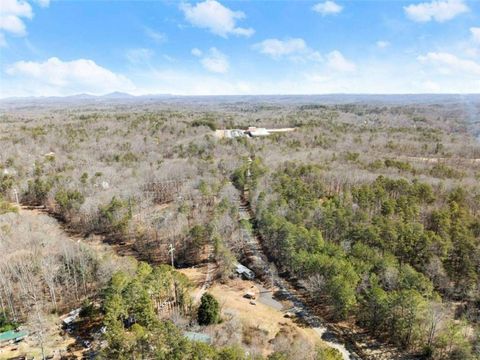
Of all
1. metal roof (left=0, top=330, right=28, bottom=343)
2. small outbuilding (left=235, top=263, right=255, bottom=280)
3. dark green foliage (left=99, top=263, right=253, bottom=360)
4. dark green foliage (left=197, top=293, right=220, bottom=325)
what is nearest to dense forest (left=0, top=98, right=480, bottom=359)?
dark green foliage (left=99, top=263, right=253, bottom=360)

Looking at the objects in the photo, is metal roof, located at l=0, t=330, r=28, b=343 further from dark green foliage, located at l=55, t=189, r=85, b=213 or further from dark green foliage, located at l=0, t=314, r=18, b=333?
dark green foliage, located at l=55, t=189, r=85, b=213

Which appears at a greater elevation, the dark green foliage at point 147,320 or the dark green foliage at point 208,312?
the dark green foliage at point 147,320

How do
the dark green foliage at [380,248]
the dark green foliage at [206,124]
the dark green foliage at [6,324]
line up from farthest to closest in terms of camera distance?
1. the dark green foliage at [206,124]
2. the dark green foliage at [6,324]
3. the dark green foliage at [380,248]

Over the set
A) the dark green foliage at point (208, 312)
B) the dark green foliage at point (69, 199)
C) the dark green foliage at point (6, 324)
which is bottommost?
the dark green foliage at point (6, 324)

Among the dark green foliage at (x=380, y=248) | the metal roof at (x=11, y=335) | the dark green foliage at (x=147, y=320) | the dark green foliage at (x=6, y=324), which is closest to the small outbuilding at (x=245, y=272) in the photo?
the dark green foliage at (x=380, y=248)

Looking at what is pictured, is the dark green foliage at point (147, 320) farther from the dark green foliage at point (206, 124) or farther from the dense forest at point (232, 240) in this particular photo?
the dark green foliage at point (206, 124)

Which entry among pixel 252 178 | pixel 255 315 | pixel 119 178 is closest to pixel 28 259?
pixel 255 315

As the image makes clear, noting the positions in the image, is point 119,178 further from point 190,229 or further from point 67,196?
point 190,229

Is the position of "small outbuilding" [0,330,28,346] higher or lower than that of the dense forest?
lower
